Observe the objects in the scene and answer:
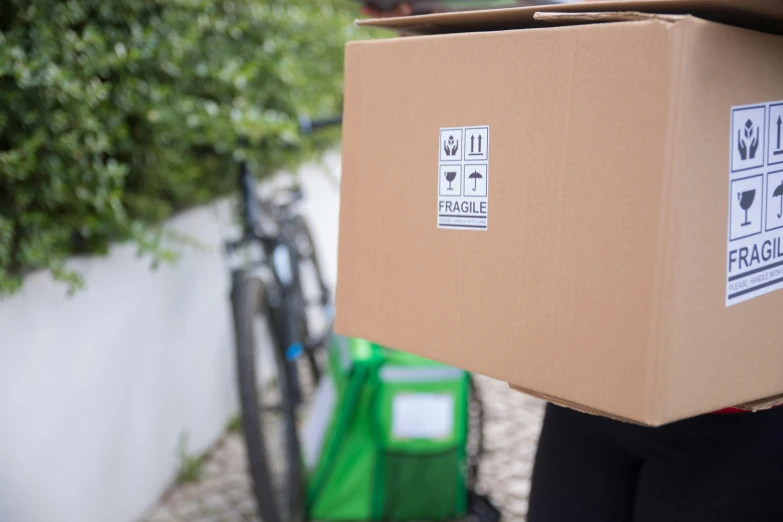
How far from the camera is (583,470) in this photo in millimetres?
1244

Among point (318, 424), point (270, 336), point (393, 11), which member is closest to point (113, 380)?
point (270, 336)

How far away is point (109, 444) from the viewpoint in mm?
2324

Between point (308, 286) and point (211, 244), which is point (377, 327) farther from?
point (308, 286)

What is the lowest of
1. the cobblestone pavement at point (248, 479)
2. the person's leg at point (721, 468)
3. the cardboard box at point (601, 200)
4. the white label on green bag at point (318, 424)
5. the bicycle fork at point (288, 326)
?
the cobblestone pavement at point (248, 479)

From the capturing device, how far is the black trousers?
108cm

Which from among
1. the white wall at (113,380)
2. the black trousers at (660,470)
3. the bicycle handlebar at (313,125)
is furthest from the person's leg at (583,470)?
the bicycle handlebar at (313,125)

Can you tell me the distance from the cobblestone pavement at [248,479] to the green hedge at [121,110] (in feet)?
2.80

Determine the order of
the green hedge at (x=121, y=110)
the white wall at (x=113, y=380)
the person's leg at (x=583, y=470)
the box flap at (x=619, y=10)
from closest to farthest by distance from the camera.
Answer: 1. the box flap at (x=619, y=10)
2. the person's leg at (x=583, y=470)
3. the green hedge at (x=121, y=110)
4. the white wall at (x=113, y=380)

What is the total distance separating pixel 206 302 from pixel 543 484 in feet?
6.43

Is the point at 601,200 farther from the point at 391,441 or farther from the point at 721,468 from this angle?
the point at 391,441

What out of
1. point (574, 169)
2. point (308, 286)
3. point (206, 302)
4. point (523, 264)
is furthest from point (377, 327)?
point (308, 286)

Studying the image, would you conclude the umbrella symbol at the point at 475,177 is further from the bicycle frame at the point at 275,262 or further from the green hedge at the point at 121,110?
the bicycle frame at the point at 275,262

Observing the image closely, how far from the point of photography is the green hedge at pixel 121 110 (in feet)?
5.85

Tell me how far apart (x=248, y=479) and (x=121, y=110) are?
1.33 m
